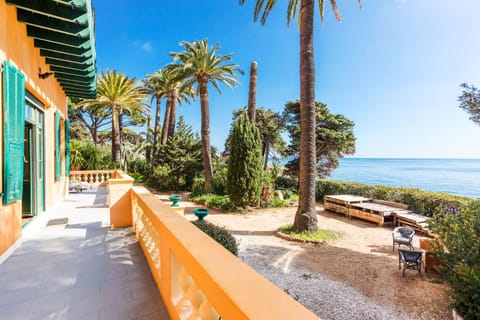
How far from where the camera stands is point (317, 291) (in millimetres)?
4898

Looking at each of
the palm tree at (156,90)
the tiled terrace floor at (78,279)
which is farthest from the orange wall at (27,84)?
the palm tree at (156,90)

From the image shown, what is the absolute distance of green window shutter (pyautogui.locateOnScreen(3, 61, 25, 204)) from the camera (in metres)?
3.38

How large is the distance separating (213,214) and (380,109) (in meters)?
40.1

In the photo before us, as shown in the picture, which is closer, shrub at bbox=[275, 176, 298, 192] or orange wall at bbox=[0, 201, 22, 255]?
orange wall at bbox=[0, 201, 22, 255]

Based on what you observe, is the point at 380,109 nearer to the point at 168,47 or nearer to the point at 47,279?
the point at 168,47

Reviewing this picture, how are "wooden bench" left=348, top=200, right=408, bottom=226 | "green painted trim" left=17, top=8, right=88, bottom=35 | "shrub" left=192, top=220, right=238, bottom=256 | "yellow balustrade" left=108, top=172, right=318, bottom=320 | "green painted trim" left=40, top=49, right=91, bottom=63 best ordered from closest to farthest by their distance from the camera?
"yellow balustrade" left=108, top=172, right=318, bottom=320 < "shrub" left=192, top=220, right=238, bottom=256 < "green painted trim" left=17, top=8, right=88, bottom=35 < "green painted trim" left=40, top=49, right=91, bottom=63 < "wooden bench" left=348, top=200, right=408, bottom=226

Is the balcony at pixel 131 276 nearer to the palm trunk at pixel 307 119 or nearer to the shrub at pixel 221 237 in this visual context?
the shrub at pixel 221 237

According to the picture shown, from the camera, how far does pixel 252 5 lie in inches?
407

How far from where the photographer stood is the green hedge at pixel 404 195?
10125mm

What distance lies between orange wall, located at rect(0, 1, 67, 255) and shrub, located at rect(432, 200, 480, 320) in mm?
6902

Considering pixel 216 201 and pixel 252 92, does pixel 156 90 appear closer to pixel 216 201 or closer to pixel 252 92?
pixel 252 92

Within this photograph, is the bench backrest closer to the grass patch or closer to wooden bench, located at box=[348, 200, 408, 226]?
wooden bench, located at box=[348, 200, 408, 226]

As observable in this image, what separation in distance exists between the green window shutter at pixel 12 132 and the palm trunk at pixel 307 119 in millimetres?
7565

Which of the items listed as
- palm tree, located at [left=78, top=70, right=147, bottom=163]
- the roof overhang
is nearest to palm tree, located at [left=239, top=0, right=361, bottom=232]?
the roof overhang
